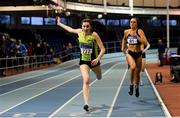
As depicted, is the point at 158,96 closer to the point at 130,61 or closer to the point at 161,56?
the point at 130,61

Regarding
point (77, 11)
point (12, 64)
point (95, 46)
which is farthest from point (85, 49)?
point (77, 11)

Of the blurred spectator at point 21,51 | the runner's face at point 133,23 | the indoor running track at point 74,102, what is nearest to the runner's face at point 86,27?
the indoor running track at point 74,102

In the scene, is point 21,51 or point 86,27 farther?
point 21,51

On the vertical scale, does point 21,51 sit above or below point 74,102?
above

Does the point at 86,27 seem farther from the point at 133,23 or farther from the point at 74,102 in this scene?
the point at 74,102

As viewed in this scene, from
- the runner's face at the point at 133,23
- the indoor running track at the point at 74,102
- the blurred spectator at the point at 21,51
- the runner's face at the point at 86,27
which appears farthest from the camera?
the blurred spectator at the point at 21,51

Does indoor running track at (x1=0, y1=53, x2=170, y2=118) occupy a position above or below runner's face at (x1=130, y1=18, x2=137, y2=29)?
below

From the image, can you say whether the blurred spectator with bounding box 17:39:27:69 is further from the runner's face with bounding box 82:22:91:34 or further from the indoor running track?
the runner's face with bounding box 82:22:91:34

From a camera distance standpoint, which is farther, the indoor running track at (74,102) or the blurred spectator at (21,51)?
the blurred spectator at (21,51)

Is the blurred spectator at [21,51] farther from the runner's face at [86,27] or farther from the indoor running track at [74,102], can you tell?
the runner's face at [86,27]

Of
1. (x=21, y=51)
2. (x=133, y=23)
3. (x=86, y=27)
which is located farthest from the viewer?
(x=21, y=51)

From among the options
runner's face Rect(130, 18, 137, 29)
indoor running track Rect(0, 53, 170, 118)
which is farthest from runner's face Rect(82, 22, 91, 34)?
runner's face Rect(130, 18, 137, 29)

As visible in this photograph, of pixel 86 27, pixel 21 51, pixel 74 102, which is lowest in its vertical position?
pixel 74 102

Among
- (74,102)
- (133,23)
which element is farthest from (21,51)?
(133,23)
